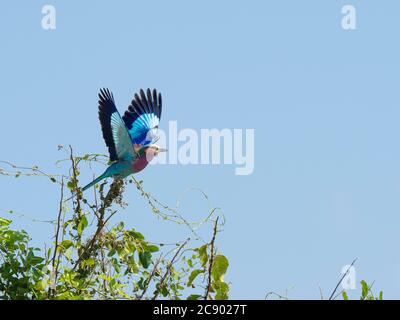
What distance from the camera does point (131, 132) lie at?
255 inches

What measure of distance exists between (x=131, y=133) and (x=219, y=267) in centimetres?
219

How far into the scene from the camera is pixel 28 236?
16.2 feet

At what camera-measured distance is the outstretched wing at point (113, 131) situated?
5836 millimetres

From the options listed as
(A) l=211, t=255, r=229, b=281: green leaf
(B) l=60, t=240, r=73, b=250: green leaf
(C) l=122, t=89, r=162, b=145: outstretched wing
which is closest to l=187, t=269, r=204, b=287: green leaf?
(A) l=211, t=255, r=229, b=281: green leaf

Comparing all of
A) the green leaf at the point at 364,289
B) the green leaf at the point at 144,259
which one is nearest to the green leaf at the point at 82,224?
the green leaf at the point at 144,259

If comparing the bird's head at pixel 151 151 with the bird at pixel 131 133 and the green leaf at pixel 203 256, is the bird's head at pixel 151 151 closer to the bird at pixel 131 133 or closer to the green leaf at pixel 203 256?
the bird at pixel 131 133

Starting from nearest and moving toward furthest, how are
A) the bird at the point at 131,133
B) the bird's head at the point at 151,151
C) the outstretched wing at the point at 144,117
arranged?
the bird at the point at 131,133, the bird's head at the point at 151,151, the outstretched wing at the point at 144,117

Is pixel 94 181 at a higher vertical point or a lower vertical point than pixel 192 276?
higher

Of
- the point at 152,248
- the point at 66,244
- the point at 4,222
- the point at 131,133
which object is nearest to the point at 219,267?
the point at 152,248

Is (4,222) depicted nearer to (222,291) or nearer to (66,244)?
(66,244)

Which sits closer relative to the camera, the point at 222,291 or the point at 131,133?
the point at 222,291
